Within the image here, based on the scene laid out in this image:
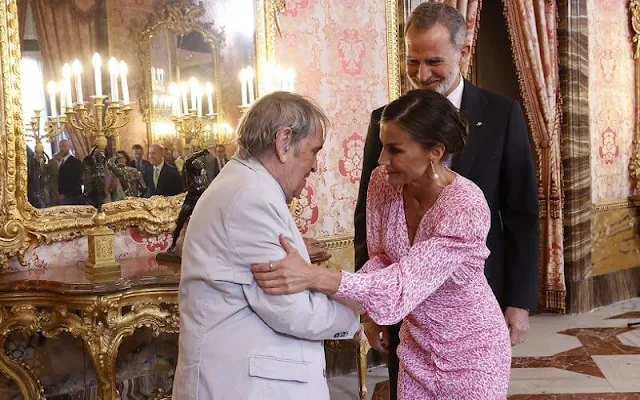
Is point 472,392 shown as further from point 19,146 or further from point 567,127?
point 567,127

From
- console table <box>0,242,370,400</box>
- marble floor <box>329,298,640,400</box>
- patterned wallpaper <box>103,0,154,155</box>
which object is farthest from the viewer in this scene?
marble floor <box>329,298,640,400</box>

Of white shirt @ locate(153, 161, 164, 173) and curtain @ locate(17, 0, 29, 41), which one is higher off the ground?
curtain @ locate(17, 0, 29, 41)

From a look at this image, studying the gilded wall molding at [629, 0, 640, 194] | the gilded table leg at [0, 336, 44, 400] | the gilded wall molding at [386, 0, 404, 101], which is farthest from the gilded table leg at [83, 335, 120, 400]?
the gilded wall molding at [629, 0, 640, 194]

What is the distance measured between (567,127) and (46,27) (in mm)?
4416

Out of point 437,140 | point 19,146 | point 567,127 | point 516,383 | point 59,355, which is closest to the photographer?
point 437,140

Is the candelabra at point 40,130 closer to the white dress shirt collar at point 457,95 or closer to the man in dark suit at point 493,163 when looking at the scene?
the man in dark suit at point 493,163

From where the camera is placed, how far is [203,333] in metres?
1.73

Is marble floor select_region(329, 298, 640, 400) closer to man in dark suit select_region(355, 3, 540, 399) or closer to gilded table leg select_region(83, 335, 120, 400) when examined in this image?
gilded table leg select_region(83, 335, 120, 400)

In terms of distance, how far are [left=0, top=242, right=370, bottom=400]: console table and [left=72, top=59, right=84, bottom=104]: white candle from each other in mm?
811

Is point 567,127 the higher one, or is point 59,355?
point 567,127

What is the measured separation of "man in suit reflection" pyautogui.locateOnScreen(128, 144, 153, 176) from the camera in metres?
3.76

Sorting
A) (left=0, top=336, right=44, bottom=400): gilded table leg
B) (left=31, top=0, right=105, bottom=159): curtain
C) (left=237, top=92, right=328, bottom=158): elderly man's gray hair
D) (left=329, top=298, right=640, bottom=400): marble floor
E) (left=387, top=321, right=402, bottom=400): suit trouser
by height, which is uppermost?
(left=31, top=0, right=105, bottom=159): curtain

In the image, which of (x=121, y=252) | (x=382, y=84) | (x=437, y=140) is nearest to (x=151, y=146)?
(x=121, y=252)

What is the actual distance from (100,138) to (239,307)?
6.18 ft
